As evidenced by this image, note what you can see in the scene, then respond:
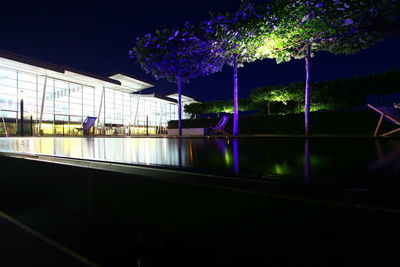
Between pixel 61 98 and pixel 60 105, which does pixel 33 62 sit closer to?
pixel 61 98

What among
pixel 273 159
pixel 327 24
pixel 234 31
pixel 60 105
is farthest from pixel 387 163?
pixel 60 105

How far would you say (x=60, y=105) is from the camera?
17750 mm

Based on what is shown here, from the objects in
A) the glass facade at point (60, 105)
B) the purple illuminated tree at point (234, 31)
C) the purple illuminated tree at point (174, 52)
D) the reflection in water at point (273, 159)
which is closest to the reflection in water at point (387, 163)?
the reflection in water at point (273, 159)

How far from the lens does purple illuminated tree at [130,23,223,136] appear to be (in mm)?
5289

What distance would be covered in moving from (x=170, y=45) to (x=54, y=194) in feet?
16.2

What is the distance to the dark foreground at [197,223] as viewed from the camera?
1.60 ft

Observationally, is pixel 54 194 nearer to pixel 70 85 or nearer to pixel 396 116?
pixel 396 116

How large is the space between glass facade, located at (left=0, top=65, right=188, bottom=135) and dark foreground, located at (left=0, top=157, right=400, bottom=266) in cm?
960

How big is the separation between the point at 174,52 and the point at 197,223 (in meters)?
5.58

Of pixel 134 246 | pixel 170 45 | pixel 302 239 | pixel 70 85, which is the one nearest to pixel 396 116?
pixel 302 239

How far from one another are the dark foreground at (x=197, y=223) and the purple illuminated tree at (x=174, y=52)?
15.2 feet

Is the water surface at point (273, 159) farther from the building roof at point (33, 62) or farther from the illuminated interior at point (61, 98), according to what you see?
the building roof at point (33, 62)

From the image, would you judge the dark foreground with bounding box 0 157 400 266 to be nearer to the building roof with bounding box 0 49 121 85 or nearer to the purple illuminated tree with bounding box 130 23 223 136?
the purple illuminated tree with bounding box 130 23 223 136

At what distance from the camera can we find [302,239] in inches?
22.8
